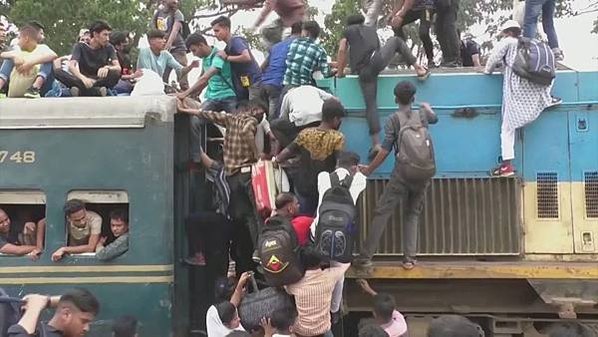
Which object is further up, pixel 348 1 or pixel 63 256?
pixel 348 1

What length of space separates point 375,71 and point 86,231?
2.78 m

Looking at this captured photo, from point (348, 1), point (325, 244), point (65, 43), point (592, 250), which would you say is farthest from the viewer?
point (348, 1)

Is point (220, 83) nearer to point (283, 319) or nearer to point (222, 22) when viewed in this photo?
point (222, 22)

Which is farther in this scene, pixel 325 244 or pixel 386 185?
pixel 386 185


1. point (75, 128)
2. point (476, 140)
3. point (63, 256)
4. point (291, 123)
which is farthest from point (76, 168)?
point (476, 140)

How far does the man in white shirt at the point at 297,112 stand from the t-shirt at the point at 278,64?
384 millimetres

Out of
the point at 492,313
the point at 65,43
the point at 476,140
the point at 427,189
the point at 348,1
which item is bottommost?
the point at 492,313

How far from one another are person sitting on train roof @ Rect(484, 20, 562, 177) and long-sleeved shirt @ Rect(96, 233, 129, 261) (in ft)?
10.3

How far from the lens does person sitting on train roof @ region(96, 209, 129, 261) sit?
6.07 m

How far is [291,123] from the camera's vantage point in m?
6.57

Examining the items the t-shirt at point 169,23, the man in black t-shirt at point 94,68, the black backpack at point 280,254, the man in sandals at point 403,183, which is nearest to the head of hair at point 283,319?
the black backpack at point 280,254

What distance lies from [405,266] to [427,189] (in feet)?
2.44

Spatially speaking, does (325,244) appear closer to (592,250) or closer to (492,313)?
(492,313)

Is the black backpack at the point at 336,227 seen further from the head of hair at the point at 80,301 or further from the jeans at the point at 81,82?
the jeans at the point at 81,82
